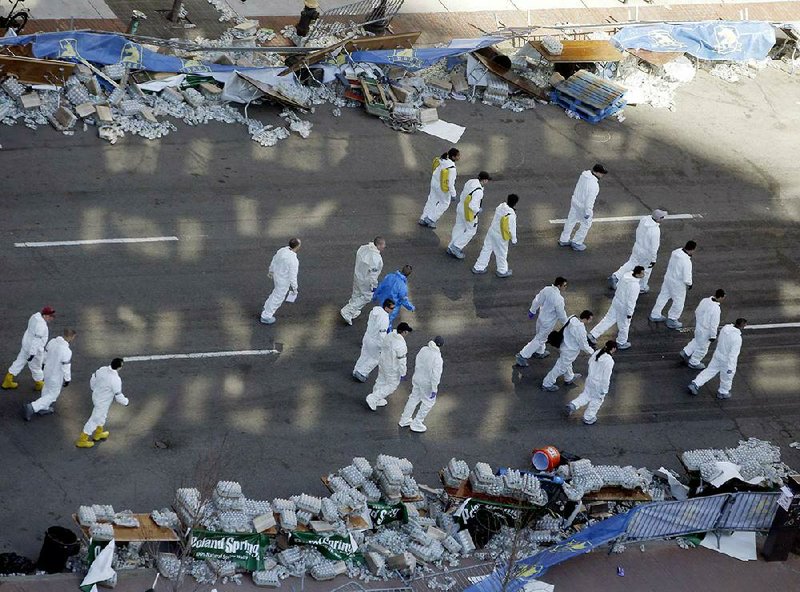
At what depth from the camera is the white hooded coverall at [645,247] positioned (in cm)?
2244

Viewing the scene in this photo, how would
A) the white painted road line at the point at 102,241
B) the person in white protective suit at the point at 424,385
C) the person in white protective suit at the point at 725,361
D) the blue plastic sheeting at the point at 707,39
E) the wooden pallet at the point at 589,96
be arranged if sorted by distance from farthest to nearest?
the blue plastic sheeting at the point at 707,39 < the wooden pallet at the point at 589,96 < the white painted road line at the point at 102,241 < the person in white protective suit at the point at 725,361 < the person in white protective suit at the point at 424,385

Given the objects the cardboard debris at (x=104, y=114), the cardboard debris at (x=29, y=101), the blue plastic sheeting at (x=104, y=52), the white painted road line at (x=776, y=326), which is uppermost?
the blue plastic sheeting at (x=104, y=52)

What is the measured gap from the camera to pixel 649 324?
74.8 ft

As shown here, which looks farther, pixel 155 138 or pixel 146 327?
pixel 155 138

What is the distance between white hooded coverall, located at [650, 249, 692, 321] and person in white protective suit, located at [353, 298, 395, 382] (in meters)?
5.01

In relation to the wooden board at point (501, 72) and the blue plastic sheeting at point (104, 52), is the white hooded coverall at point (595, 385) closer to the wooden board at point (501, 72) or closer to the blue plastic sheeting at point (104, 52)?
the wooden board at point (501, 72)

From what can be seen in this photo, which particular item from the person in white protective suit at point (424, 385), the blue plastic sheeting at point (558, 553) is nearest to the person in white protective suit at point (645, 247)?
the person in white protective suit at point (424, 385)

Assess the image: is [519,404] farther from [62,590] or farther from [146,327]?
[62,590]

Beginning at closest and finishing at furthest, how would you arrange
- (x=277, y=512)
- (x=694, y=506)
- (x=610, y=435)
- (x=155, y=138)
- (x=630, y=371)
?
(x=277, y=512), (x=694, y=506), (x=610, y=435), (x=630, y=371), (x=155, y=138)

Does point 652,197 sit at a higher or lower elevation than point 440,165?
lower

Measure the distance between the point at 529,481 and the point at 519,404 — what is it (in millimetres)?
2540

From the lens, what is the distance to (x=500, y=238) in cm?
2261

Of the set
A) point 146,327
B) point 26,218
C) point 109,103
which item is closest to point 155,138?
point 109,103

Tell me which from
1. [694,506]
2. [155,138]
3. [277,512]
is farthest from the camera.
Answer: [155,138]
